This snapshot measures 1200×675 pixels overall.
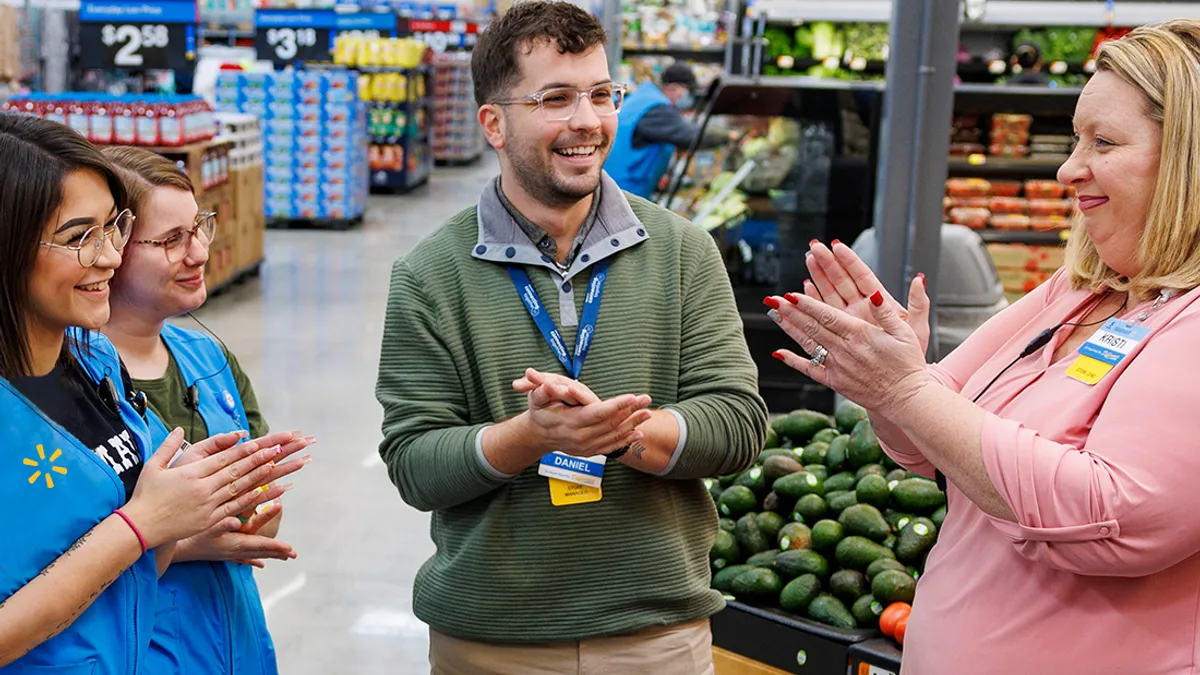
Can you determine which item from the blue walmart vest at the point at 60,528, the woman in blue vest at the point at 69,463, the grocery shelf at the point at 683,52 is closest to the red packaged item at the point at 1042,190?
the grocery shelf at the point at 683,52

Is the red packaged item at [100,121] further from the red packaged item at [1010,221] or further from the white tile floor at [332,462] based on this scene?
the red packaged item at [1010,221]

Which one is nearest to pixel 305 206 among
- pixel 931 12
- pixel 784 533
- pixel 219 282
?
pixel 219 282

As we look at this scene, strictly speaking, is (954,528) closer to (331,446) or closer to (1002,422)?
(1002,422)

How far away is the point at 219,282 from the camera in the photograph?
976 cm

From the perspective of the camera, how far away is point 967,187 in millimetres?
7445

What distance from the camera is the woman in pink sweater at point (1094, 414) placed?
5.22ft

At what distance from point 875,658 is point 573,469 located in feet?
3.92

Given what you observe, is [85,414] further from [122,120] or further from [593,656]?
[122,120]

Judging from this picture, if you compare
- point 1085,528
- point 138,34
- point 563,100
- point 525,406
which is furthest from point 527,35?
point 138,34

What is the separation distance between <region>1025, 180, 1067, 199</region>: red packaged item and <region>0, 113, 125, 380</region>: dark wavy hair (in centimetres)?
672

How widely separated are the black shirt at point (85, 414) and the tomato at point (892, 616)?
1.81m

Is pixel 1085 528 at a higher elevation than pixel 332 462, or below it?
higher

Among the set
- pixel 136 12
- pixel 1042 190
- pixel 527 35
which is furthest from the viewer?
pixel 136 12

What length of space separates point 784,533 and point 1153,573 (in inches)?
67.0
